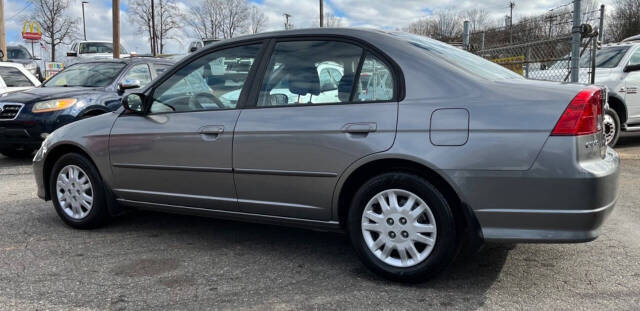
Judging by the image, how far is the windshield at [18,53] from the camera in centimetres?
2343

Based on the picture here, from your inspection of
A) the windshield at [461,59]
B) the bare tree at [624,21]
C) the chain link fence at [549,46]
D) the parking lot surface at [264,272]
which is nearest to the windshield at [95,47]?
the chain link fence at [549,46]

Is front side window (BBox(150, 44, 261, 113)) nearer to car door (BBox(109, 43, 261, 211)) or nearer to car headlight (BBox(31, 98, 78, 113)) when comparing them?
car door (BBox(109, 43, 261, 211))

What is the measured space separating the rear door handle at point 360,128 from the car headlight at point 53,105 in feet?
19.1

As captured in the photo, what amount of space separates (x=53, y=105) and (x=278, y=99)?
212 inches

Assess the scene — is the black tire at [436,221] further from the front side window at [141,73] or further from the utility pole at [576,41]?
the front side window at [141,73]

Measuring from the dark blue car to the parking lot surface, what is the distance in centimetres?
331

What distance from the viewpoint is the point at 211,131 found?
3627 mm

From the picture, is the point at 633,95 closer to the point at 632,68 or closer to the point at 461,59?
the point at 632,68

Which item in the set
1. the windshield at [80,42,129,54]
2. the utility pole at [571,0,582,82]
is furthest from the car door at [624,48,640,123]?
the windshield at [80,42,129,54]

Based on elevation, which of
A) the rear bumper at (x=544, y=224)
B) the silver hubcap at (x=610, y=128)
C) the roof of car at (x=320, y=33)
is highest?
the roof of car at (x=320, y=33)

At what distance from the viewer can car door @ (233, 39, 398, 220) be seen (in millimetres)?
3135

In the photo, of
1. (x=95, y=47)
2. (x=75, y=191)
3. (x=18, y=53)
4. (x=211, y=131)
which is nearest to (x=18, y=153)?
(x=75, y=191)

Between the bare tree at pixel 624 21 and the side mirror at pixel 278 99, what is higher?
the bare tree at pixel 624 21

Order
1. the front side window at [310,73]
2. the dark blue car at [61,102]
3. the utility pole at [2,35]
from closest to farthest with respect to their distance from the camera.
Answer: the front side window at [310,73] → the dark blue car at [61,102] → the utility pole at [2,35]
